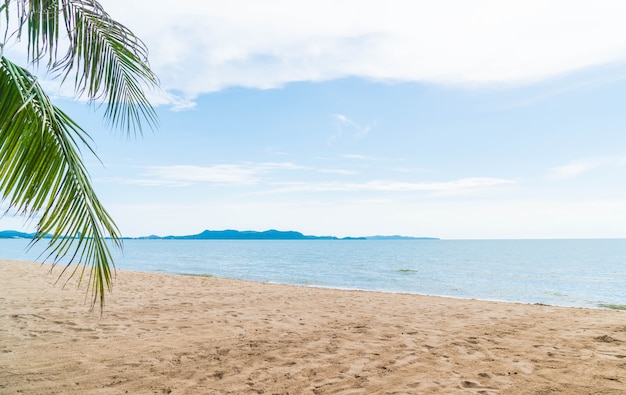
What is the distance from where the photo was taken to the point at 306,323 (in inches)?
338

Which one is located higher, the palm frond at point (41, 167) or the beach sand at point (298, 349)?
the palm frond at point (41, 167)

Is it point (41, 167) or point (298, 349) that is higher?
point (41, 167)

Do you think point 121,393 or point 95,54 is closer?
point 95,54

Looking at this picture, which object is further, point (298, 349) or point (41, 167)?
point (298, 349)

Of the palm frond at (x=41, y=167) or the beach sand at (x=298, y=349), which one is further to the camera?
the beach sand at (x=298, y=349)

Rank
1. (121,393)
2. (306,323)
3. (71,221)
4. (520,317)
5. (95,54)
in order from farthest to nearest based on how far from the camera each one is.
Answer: (520,317) → (306,323) → (121,393) → (95,54) → (71,221)

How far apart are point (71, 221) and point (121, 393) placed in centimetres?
250

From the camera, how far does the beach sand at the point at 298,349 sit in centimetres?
503

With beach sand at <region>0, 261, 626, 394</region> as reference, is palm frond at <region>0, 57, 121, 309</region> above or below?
above

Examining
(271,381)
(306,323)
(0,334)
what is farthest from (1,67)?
(306,323)

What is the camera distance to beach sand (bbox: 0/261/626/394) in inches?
198

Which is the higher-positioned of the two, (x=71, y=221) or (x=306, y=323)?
(x=71, y=221)

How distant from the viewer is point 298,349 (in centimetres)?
651

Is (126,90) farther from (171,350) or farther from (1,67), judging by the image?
(171,350)
